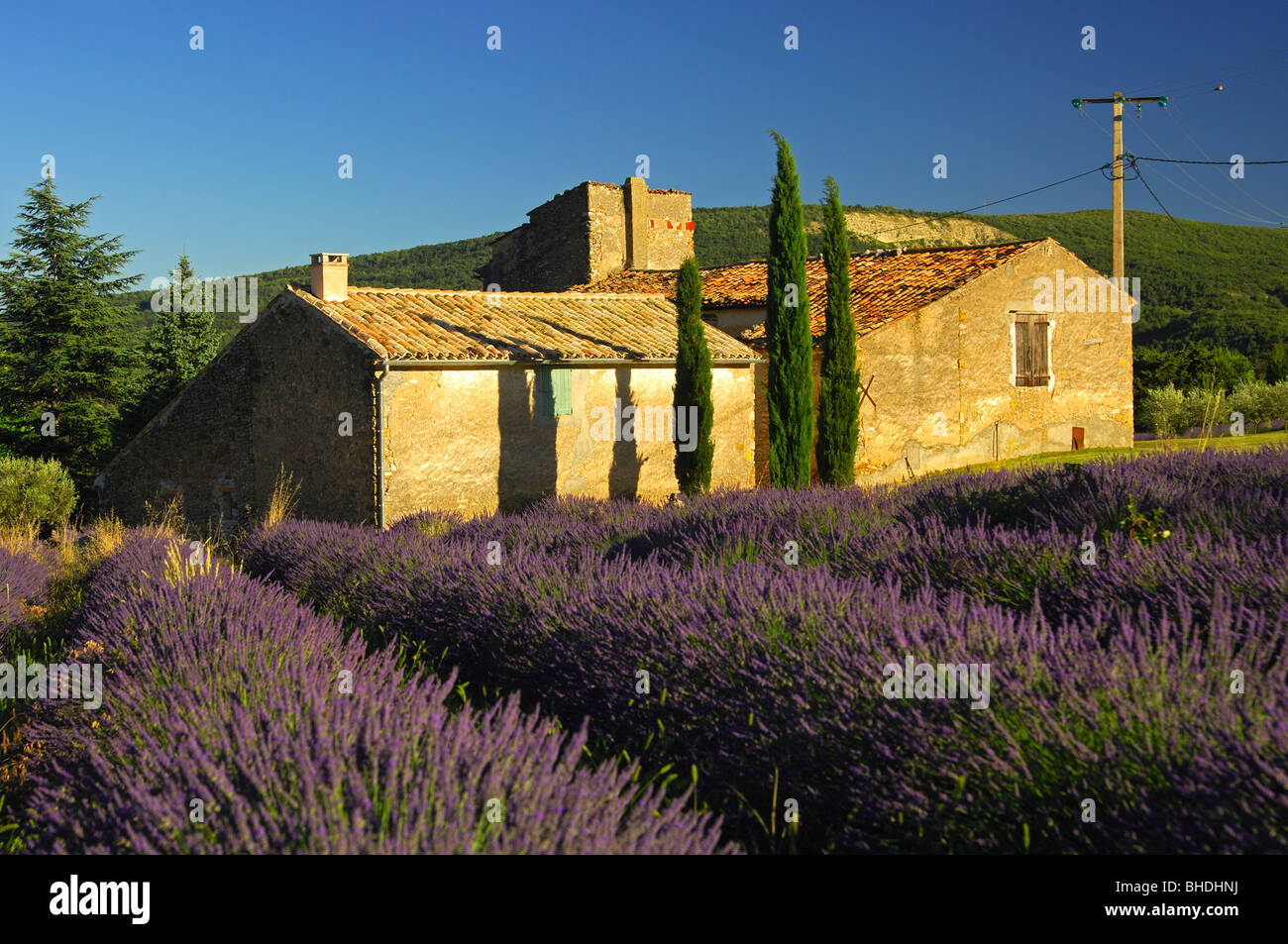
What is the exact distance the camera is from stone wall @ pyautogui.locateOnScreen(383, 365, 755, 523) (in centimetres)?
1256

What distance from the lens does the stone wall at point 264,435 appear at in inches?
508

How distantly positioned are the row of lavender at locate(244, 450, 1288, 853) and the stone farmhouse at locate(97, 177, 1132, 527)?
5.13 meters

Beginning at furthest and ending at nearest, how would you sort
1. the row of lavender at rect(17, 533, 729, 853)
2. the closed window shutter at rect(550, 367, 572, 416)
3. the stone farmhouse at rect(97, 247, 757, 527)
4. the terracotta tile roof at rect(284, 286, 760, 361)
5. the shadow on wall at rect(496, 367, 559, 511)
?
the closed window shutter at rect(550, 367, 572, 416) < the shadow on wall at rect(496, 367, 559, 511) < the terracotta tile roof at rect(284, 286, 760, 361) < the stone farmhouse at rect(97, 247, 757, 527) < the row of lavender at rect(17, 533, 729, 853)

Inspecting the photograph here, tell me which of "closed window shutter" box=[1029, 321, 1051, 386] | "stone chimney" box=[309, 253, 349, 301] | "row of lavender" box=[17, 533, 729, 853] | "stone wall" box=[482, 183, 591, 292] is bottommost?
"row of lavender" box=[17, 533, 729, 853]

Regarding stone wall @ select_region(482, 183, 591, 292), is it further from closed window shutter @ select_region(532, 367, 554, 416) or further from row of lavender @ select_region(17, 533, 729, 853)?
row of lavender @ select_region(17, 533, 729, 853)

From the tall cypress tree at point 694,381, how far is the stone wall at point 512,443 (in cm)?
63

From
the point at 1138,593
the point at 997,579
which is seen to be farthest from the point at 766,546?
the point at 1138,593

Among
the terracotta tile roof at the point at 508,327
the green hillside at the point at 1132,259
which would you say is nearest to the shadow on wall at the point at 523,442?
the terracotta tile roof at the point at 508,327

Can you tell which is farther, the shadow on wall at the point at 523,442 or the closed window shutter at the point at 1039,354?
the closed window shutter at the point at 1039,354

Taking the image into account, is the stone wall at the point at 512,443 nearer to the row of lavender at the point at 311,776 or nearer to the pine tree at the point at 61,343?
the row of lavender at the point at 311,776

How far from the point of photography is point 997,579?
17.6 ft

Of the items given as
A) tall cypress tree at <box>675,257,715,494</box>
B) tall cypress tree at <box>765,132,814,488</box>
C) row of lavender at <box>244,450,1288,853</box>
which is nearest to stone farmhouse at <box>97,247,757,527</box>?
tall cypress tree at <box>675,257,715,494</box>

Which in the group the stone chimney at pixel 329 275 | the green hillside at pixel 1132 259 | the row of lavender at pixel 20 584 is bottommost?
the row of lavender at pixel 20 584

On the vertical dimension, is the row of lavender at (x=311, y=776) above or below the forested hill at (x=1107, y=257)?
below
